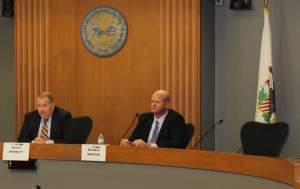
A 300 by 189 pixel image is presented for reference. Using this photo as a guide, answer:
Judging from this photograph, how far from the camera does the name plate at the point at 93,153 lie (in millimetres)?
3387

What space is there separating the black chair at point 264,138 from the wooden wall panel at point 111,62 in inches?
36.5

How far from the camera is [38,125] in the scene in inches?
207

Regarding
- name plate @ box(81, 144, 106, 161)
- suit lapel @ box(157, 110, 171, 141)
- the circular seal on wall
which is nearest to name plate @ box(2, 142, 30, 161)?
name plate @ box(81, 144, 106, 161)

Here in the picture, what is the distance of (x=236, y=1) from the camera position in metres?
5.94

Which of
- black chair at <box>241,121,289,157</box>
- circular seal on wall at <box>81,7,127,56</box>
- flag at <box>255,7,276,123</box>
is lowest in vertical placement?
black chair at <box>241,121,289,157</box>

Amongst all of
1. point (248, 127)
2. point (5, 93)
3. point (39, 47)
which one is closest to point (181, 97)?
point (248, 127)

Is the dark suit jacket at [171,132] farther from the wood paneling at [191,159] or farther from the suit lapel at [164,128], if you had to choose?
the wood paneling at [191,159]

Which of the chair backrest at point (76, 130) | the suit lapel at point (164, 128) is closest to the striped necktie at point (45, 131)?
the chair backrest at point (76, 130)

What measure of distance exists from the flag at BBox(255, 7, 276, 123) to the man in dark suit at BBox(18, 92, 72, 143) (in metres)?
1.78

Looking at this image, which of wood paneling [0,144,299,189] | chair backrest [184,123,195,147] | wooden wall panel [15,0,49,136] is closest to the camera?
wood paneling [0,144,299,189]

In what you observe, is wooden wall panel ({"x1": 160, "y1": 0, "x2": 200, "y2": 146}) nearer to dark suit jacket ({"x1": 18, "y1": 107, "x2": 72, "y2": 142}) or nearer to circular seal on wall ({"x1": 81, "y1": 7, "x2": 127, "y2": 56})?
circular seal on wall ({"x1": 81, "y1": 7, "x2": 127, "y2": 56})

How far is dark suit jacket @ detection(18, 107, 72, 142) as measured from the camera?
5176 millimetres

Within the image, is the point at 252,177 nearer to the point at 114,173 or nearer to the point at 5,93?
the point at 114,173

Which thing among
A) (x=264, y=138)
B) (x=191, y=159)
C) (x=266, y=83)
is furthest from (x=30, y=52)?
(x=191, y=159)
